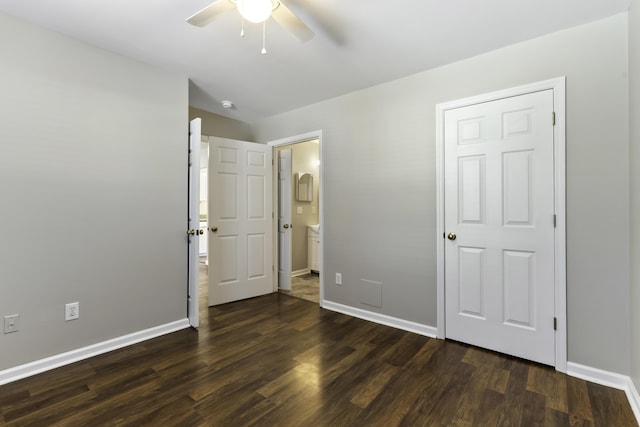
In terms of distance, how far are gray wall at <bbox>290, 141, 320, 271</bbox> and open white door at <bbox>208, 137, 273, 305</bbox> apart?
953 millimetres

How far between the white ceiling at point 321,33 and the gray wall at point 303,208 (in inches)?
86.3

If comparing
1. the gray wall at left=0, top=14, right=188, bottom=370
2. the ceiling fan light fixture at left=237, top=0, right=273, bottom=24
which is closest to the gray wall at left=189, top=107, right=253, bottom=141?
the gray wall at left=0, top=14, right=188, bottom=370

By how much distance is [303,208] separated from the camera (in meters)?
5.22

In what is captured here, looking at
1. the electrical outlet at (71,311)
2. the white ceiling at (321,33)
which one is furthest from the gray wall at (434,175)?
the electrical outlet at (71,311)

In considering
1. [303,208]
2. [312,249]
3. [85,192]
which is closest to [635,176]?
[85,192]

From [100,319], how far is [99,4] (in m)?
2.27

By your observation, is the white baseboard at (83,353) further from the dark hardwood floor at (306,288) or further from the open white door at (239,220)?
the dark hardwood floor at (306,288)

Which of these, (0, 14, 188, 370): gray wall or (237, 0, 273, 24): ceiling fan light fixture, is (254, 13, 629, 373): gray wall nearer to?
(0, 14, 188, 370): gray wall

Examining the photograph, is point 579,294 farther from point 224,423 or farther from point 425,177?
point 224,423

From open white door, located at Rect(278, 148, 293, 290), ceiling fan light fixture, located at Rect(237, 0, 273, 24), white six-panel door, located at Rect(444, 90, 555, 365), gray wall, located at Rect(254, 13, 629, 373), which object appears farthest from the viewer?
open white door, located at Rect(278, 148, 293, 290)

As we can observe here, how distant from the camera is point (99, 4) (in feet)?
6.20

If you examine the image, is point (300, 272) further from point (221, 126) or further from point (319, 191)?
point (221, 126)

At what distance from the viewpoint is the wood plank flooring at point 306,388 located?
5.49ft

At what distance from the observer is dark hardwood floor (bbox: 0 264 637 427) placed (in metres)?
1.67
